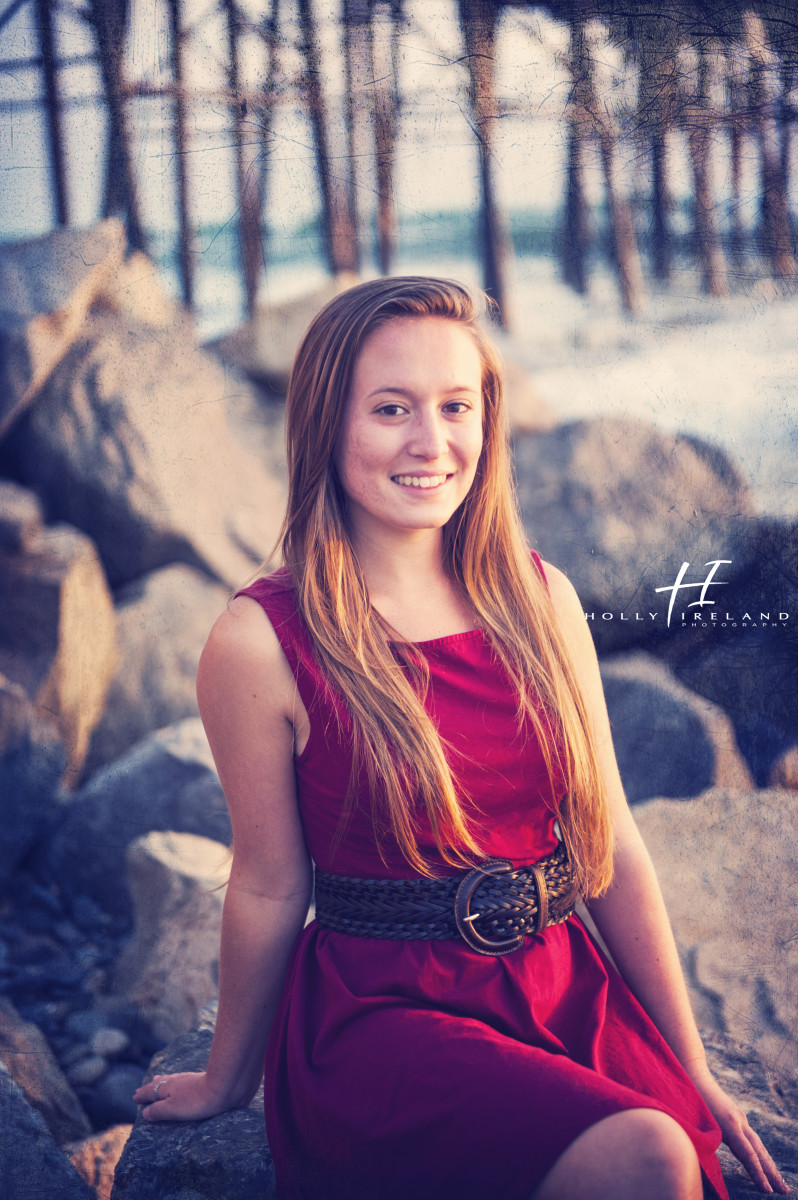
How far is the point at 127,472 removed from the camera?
9.76 feet

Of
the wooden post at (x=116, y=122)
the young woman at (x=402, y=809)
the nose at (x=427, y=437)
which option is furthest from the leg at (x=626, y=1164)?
the wooden post at (x=116, y=122)

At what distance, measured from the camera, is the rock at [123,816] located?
2.73 metres

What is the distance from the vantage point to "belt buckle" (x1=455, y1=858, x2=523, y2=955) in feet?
4.58

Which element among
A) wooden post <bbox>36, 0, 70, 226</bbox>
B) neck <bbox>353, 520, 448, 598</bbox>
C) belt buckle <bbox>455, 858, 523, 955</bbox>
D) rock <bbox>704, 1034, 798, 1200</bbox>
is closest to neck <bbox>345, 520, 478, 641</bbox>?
neck <bbox>353, 520, 448, 598</bbox>

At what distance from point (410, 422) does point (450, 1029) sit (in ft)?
3.12

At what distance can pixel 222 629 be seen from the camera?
56.5 inches

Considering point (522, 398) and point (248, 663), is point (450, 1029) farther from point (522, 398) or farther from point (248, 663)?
point (522, 398)

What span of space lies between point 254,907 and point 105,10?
2.28 metres

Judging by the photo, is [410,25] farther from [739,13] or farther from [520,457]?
[520,457]

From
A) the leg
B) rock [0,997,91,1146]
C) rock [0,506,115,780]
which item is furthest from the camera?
rock [0,506,115,780]

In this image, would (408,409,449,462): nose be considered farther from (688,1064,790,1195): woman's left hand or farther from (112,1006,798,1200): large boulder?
(112,1006,798,1200): large boulder

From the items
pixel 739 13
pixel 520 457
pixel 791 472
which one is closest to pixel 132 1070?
pixel 520 457

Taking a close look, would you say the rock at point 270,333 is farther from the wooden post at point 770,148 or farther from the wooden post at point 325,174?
the wooden post at point 770,148

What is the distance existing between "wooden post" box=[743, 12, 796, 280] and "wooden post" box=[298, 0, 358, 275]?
1084mm
